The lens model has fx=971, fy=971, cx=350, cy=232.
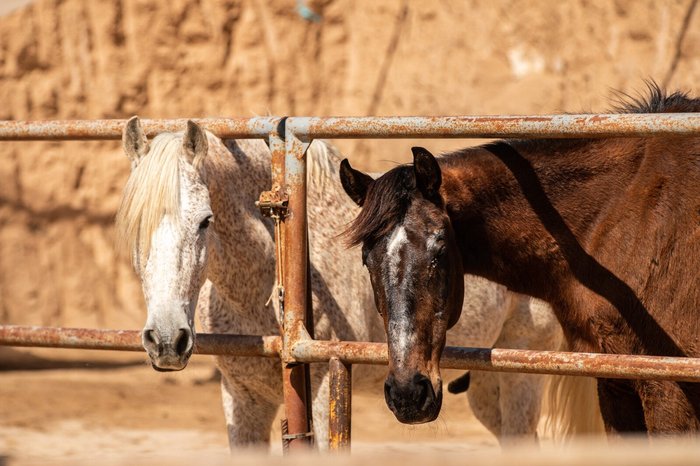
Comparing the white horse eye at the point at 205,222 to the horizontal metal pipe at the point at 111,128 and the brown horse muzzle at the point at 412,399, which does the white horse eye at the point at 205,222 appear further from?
the brown horse muzzle at the point at 412,399

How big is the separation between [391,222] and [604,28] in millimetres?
5523

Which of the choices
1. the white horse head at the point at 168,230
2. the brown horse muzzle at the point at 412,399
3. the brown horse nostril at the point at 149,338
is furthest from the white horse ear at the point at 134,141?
the brown horse muzzle at the point at 412,399

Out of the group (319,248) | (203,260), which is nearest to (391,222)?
(203,260)

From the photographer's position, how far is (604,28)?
761 cm

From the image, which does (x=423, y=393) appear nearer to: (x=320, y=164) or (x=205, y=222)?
(x=205, y=222)

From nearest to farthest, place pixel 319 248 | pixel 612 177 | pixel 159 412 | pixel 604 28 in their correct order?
1. pixel 612 177
2. pixel 319 248
3. pixel 159 412
4. pixel 604 28

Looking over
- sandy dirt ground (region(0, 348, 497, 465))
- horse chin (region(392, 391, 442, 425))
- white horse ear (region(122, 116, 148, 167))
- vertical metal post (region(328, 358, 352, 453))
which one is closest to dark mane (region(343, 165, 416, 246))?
vertical metal post (region(328, 358, 352, 453))

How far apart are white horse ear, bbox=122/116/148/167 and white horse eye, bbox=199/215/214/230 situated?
0.95ft

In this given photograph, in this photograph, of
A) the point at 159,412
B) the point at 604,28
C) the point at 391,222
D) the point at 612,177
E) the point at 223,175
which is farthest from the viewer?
the point at 604,28

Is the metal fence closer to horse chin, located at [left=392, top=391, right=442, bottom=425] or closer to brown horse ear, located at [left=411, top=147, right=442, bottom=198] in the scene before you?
brown horse ear, located at [left=411, top=147, right=442, bottom=198]

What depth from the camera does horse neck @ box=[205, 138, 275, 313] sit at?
3.26m

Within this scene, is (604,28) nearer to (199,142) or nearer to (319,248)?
(319,248)

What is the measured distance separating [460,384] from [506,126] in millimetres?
2054

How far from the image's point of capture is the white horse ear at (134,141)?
3.03 metres
